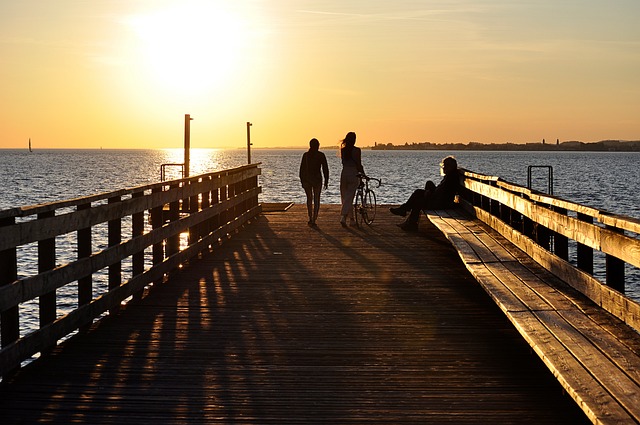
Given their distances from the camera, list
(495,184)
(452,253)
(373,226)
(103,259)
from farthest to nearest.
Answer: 1. (373,226)
2. (495,184)
3. (452,253)
4. (103,259)

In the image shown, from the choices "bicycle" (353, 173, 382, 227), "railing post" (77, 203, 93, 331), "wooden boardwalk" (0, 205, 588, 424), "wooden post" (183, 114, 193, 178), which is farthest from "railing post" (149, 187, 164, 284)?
"wooden post" (183, 114, 193, 178)

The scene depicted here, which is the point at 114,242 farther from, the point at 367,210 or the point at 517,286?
the point at 367,210

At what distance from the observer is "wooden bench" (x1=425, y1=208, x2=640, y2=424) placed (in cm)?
514

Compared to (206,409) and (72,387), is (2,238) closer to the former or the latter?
(72,387)

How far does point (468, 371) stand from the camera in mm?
7012

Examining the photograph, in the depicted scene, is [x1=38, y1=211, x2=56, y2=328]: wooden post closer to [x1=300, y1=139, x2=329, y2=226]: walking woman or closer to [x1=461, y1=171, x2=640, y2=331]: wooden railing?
[x1=461, y1=171, x2=640, y2=331]: wooden railing

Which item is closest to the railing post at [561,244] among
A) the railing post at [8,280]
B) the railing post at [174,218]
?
the railing post at [174,218]

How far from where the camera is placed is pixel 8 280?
648 cm

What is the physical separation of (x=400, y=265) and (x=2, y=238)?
7.53 m

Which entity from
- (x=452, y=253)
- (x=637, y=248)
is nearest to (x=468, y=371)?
(x=637, y=248)

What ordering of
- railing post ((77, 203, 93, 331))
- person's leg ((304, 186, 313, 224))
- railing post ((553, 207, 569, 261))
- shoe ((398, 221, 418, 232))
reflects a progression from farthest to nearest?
1. person's leg ((304, 186, 313, 224))
2. shoe ((398, 221, 418, 232))
3. railing post ((553, 207, 569, 261))
4. railing post ((77, 203, 93, 331))

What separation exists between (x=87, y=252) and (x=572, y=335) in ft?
13.1

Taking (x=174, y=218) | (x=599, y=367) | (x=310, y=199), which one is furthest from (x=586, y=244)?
(x=310, y=199)

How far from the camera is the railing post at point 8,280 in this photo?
21.0ft
